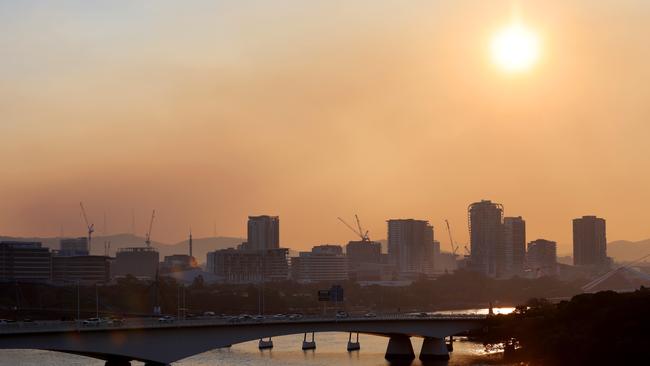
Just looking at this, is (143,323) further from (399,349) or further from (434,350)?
(434,350)

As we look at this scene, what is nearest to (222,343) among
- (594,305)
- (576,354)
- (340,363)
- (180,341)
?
(180,341)

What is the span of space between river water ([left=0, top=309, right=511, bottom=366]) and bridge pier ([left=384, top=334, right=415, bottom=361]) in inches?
61.2

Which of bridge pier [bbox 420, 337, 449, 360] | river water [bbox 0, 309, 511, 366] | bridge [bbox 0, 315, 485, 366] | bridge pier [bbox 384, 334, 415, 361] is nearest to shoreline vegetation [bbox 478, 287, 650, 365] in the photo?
river water [bbox 0, 309, 511, 366]

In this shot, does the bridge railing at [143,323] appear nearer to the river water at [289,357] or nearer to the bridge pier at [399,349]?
the bridge pier at [399,349]

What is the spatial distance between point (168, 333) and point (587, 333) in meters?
38.0

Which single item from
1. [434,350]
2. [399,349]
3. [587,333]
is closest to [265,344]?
[399,349]

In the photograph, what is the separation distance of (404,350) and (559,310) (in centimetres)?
1914

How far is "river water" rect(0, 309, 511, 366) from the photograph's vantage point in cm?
11762

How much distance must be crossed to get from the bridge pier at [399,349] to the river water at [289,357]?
1556 millimetres

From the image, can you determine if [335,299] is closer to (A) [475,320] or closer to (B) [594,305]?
(A) [475,320]

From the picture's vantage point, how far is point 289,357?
128125mm

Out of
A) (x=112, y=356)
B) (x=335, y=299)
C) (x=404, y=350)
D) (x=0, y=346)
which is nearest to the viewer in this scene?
(x=0, y=346)

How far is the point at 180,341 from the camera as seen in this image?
94.1 meters

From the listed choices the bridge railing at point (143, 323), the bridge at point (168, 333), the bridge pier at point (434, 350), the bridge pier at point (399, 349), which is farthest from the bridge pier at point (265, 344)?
the bridge railing at point (143, 323)
